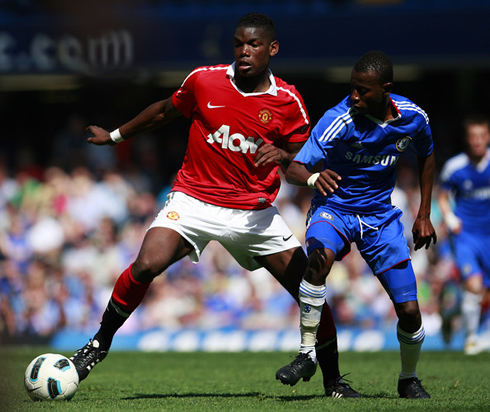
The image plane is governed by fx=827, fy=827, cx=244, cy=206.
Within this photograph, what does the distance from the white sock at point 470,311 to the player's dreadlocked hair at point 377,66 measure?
5.67 m

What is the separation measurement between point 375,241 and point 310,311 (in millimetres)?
695

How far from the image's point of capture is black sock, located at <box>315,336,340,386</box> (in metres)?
6.14

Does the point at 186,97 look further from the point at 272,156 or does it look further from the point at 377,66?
the point at 377,66

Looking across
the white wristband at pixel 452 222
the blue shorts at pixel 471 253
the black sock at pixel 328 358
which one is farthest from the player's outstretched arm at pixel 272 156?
the blue shorts at pixel 471 253

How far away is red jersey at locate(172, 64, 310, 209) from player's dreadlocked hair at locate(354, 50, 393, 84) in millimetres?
734

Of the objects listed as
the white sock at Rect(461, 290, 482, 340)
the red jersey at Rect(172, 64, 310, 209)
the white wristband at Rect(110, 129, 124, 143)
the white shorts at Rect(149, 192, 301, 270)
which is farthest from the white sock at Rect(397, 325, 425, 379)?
the white sock at Rect(461, 290, 482, 340)

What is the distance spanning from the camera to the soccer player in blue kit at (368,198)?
5637mm

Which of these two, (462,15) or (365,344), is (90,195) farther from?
(462,15)

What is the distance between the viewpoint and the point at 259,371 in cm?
839

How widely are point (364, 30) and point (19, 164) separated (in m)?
7.34

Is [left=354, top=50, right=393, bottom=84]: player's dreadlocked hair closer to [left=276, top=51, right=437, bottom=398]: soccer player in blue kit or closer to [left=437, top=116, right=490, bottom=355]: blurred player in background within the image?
[left=276, top=51, right=437, bottom=398]: soccer player in blue kit

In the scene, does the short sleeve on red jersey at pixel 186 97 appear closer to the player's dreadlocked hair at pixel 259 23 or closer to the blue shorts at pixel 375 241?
the player's dreadlocked hair at pixel 259 23

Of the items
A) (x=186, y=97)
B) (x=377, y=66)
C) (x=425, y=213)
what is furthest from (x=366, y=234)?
(x=186, y=97)

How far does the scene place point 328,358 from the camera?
6.15m
